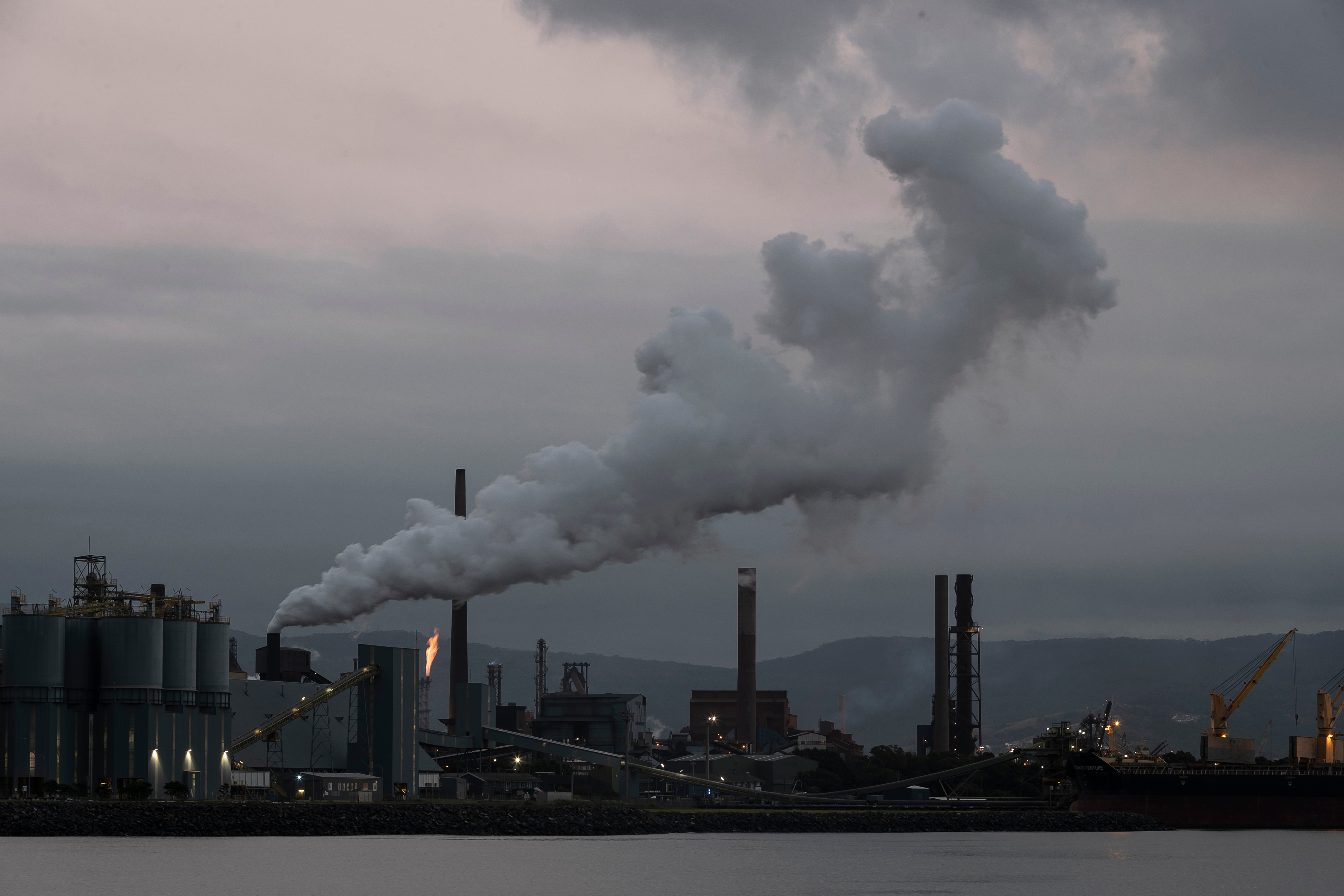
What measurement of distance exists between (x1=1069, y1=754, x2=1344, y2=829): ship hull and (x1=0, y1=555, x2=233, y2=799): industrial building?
280 ft

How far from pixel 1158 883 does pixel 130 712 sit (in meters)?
69.8

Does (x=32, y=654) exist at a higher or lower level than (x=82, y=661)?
higher

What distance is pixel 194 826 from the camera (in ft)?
348

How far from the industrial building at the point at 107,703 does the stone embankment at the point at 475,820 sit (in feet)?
18.2

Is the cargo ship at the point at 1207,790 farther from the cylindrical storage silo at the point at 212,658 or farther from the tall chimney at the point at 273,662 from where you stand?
the cylindrical storage silo at the point at 212,658

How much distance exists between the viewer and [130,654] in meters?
113

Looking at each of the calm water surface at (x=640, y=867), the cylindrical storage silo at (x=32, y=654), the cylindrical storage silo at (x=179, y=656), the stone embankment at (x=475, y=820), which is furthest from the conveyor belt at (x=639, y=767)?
the cylindrical storage silo at (x=32, y=654)

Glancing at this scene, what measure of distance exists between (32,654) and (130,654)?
21.3ft

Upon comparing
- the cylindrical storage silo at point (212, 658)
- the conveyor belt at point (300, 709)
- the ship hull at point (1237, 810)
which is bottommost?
the ship hull at point (1237, 810)

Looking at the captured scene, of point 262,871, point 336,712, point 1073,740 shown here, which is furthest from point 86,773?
point 1073,740

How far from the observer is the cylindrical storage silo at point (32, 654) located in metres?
111

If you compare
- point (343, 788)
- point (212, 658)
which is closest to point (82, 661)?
point (212, 658)

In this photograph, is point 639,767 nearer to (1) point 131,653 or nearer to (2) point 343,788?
(2) point 343,788

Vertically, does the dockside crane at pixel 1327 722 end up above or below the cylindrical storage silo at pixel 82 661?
below
